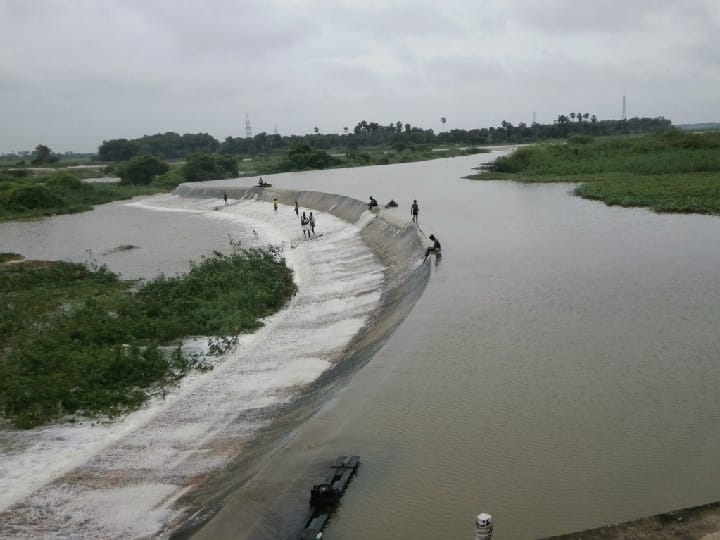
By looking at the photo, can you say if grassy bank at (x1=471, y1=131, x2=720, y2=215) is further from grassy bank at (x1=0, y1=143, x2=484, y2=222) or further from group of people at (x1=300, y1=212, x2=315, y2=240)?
grassy bank at (x1=0, y1=143, x2=484, y2=222)

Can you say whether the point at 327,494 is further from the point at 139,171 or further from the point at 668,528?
the point at 139,171

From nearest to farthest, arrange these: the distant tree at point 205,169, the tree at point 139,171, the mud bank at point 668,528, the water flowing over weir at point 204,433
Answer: the mud bank at point 668,528 < the water flowing over weir at point 204,433 < the tree at point 139,171 < the distant tree at point 205,169

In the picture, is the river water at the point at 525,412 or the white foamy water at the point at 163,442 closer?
the river water at the point at 525,412

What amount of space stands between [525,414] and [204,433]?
5.82 metres

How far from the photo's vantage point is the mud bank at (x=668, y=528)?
6798mm

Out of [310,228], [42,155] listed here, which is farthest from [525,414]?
[42,155]

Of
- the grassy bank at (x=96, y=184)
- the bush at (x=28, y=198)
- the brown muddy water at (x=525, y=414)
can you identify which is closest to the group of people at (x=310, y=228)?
the brown muddy water at (x=525, y=414)

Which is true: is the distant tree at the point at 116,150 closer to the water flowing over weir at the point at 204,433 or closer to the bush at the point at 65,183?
the bush at the point at 65,183

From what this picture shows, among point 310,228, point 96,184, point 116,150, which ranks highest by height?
point 116,150

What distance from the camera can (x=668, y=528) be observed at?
22.8 ft

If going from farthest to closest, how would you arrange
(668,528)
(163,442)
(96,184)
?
A: (96,184) → (163,442) → (668,528)

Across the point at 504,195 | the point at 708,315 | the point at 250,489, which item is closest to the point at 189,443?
the point at 250,489

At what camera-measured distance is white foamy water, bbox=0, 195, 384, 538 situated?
925 centimetres

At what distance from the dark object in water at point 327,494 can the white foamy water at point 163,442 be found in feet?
7.03
